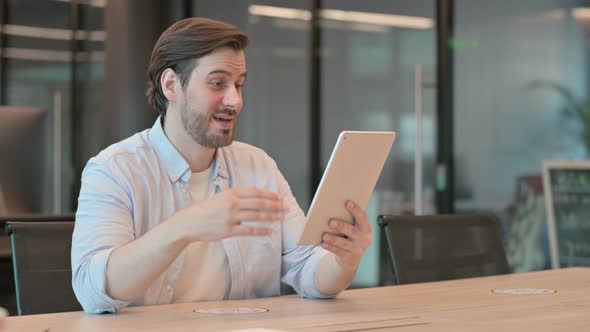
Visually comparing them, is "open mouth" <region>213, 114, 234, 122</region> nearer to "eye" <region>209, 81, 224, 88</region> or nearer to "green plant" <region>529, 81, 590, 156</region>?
"eye" <region>209, 81, 224, 88</region>

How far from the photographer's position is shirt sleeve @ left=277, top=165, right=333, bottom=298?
2416 mm

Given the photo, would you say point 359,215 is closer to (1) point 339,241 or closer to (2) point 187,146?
(1) point 339,241

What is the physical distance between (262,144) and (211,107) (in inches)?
146

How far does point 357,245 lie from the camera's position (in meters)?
2.20

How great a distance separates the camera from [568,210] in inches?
199

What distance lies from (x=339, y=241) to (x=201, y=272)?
15.0 inches

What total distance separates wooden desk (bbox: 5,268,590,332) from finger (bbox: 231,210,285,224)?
0.66ft

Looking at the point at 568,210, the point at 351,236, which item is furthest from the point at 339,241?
the point at 568,210

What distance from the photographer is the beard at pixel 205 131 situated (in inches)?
92.3

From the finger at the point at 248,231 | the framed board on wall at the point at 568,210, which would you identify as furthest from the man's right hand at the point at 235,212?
the framed board on wall at the point at 568,210

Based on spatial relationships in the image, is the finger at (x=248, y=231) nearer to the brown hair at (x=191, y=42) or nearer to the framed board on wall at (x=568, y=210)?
the brown hair at (x=191, y=42)

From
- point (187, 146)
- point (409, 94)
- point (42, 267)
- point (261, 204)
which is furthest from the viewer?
point (409, 94)

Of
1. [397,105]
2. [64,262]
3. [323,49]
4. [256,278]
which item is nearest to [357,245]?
[256,278]

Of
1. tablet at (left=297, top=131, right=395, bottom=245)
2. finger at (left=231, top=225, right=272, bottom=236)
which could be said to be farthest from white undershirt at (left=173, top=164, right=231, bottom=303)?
finger at (left=231, top=225, right=272, bottom=236)
